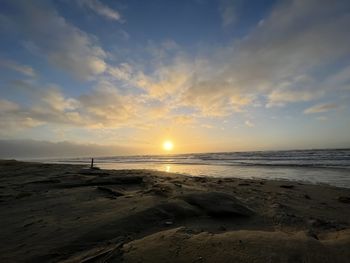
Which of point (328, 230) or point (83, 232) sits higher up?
point (83, 232)

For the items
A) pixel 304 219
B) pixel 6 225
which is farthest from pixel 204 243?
pixel 6 225

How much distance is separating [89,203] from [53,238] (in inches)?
80.6

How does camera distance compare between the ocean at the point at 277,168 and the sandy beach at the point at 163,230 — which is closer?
the sandy beach at the point at 163,230

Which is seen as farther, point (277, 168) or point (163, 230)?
point (277, 168)

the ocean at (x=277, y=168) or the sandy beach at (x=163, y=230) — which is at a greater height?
the ocean at (x=277, y=168)

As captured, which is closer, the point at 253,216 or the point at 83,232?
the point at 83,232

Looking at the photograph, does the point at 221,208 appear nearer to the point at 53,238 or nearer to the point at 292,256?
the point at 292,256

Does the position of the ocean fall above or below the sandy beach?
above

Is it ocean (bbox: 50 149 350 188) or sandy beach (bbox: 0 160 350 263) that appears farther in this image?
ocean (bbox: 50 149 350 188)

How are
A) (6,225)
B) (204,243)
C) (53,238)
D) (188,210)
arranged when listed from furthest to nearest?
1. (188,210)
2. (6,225)
3. (53,238)
4. (204,243)

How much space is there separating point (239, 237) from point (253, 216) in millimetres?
2003

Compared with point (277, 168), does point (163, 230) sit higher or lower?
lower

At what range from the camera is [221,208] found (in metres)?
4.97

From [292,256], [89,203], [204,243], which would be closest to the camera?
[292,256]
